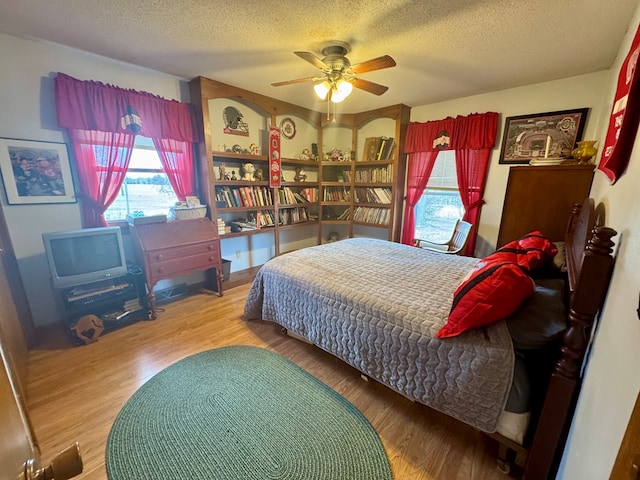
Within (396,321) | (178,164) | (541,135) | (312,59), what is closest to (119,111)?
(178,164)

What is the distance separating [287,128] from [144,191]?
2.11 meters

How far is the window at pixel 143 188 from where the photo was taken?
2.69 m

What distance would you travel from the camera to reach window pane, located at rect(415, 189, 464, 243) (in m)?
3.53

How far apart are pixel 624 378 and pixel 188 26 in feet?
9.04

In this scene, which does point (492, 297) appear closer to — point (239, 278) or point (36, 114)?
point (239, 278)

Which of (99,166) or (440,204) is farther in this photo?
(440,204)

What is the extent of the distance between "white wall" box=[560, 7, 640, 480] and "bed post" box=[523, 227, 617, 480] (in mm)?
33

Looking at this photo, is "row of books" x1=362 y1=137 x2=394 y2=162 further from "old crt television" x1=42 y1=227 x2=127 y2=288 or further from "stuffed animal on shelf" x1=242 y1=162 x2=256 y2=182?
"old crt television" x1=42 y1=227 x2=127 y2=288

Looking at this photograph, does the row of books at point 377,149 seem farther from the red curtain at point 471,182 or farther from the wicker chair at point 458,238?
the wicker chair at point 458,238

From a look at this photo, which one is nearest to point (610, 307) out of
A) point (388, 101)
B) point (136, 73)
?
point (388, 101)

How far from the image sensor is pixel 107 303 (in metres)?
2.34

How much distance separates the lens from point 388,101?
3.49 metres

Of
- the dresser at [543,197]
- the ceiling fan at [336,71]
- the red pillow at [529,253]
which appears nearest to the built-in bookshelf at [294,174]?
the ceiling fan at [336,71]

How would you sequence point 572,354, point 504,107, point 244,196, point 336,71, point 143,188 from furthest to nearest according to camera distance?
point 244,196
point 504,107
point 143,188
point 336,71
point 572,354
